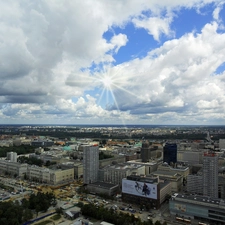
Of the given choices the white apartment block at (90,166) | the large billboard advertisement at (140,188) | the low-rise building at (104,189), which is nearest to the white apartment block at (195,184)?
the large billboard advertisement at (140,188)

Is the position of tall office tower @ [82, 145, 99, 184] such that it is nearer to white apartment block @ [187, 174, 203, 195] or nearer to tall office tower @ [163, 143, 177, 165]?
white apartment block @ [187, 174, 203, 195]

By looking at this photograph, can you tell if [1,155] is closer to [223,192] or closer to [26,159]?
[26,159]

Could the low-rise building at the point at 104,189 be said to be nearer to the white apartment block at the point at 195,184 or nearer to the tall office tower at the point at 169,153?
the white apartment block at the point at 195,184

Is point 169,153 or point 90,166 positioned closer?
point 90,166

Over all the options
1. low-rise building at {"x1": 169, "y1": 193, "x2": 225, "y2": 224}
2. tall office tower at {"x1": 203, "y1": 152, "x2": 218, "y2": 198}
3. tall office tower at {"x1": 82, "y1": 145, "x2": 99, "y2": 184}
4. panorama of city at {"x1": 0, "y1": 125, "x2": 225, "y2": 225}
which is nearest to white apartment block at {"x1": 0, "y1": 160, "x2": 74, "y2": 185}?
panorama of city at {"x1": 0, "y1": 125, "x2": 225, "y2": 225}

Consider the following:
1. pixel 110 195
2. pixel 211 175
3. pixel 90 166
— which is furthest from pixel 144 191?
pixel 90 166

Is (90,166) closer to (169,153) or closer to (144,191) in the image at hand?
(144,191)

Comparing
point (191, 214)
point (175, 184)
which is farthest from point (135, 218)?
point (175, 184)
